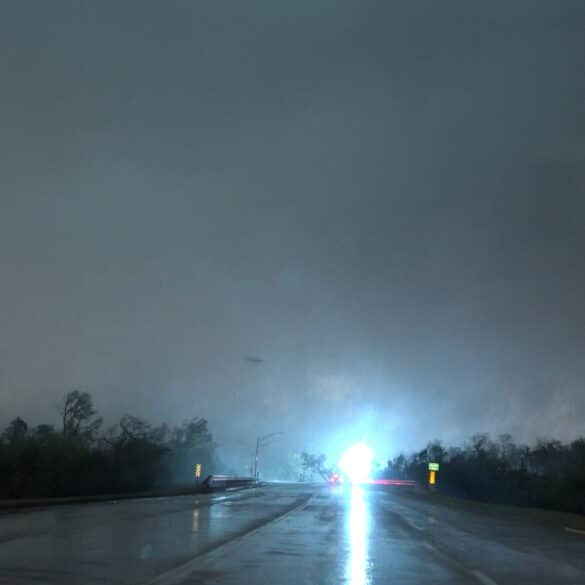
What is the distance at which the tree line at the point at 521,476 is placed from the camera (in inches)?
2176

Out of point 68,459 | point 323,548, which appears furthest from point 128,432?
point 323,548

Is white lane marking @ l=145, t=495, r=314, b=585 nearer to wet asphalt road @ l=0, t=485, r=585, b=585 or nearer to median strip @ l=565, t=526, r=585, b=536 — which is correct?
wet asphalt road @ l=0, t=485, r=585, b=585

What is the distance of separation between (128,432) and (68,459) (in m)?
27.6

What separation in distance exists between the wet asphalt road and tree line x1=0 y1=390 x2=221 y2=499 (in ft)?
60.4

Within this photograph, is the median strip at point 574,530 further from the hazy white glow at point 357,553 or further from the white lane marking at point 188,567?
the white lane marking at point 188,567

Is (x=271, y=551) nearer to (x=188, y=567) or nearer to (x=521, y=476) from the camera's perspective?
(x=188, y=567)

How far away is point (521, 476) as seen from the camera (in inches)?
2751

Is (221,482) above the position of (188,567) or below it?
above

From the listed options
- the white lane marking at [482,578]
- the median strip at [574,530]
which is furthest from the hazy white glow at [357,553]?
the median strip at [574,530]

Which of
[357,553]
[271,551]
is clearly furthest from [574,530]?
[271,551]

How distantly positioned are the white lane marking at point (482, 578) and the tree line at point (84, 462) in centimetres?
3549

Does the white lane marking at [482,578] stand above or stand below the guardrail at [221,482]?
below

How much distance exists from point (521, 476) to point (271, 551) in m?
59.3

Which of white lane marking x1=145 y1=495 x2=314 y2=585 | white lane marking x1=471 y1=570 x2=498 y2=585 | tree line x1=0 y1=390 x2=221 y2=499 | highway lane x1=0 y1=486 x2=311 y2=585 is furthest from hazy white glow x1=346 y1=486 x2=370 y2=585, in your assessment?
tree line x1=0 y1=390 x2=221 y2=499
